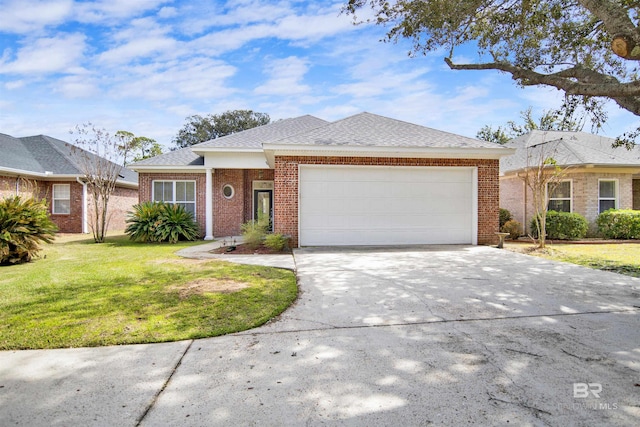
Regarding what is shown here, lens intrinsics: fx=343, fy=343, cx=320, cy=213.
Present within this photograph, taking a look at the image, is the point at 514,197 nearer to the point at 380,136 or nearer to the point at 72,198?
the point at 380,136

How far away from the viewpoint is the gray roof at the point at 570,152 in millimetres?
13992

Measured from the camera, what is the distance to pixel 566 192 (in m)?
14.3

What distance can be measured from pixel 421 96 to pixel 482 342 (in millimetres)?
13805

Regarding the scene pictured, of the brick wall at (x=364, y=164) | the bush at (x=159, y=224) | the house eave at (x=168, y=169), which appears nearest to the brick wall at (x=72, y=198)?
the house eave at (x=168, y=169)

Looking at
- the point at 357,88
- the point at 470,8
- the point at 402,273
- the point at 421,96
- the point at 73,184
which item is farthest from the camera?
the point at 73,184

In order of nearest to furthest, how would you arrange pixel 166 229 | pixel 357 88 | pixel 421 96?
pixel 166 229, pixel 421 96, pixel 357 88

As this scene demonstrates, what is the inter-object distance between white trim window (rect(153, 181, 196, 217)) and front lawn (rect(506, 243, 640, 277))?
1309cm

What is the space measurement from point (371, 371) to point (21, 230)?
960cm

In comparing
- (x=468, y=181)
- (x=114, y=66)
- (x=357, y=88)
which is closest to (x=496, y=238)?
(x=468, y=181)

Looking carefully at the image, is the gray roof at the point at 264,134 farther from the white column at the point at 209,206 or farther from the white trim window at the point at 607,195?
the white trim window at the point at 607,195

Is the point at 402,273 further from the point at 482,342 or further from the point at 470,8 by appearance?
the point at 470,8

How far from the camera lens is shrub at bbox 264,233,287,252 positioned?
9.54 meters

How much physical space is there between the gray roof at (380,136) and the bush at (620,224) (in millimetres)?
6625

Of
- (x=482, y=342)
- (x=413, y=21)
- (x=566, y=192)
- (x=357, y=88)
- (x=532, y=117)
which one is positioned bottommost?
(x=482, y=342)
